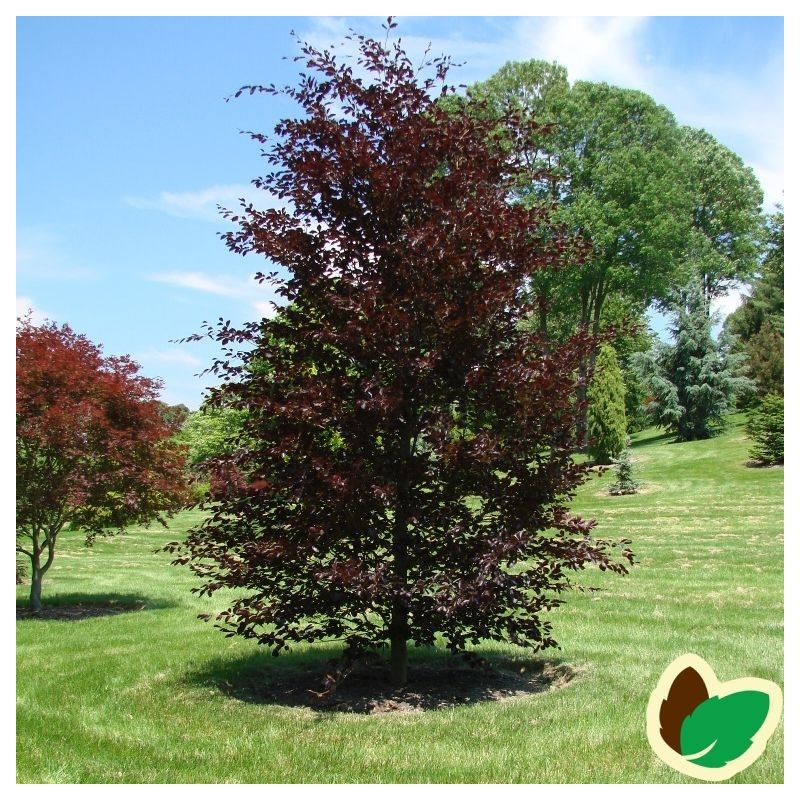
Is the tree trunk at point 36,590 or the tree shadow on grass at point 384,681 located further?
the tree trunk at point 36,590

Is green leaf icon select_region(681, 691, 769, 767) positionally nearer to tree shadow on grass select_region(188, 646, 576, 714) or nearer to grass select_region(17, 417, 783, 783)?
grass select_region(17, 417, 783, 783)

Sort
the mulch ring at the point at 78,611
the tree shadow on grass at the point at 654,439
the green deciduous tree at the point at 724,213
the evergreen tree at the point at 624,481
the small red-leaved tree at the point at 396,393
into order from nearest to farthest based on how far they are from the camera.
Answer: the small red-leaved tree at the point at 396,393 < the mulch ring at the point at 78,611 < the evergreen tree at the point at 624,481 < the tree shadow on grass at the point at 654,439 < the green deciduous tree at the point at 724,213

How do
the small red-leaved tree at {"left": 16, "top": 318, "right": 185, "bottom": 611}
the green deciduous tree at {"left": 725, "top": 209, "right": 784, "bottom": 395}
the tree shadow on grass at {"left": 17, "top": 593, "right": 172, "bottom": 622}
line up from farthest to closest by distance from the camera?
the green deciduous tree at {"left": 725, "top": 209, "right": 784, "bottom": 395}
the tree shadow on grass at {"left": 17, "top": 593, "right": 172, "bottom": 622}
the small red-leaved tree at {"left": 16, "top": 318, "right": 185, "bottom": 611}

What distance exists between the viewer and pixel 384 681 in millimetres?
7051

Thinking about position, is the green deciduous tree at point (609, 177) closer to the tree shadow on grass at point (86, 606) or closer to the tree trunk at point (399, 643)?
the tree shadow on grass at point (86, 606)

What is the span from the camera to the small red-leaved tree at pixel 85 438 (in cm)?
1107

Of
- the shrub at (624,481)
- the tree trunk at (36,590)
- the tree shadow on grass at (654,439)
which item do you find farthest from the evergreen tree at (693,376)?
the tree trunk at (36,590)

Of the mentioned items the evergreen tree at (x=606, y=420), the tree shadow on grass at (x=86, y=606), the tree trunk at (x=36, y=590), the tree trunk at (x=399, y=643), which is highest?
the evergreen tree at (x=606, y=420)

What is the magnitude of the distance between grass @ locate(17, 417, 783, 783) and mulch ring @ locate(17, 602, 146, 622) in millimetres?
394

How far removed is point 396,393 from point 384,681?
2.70 metres


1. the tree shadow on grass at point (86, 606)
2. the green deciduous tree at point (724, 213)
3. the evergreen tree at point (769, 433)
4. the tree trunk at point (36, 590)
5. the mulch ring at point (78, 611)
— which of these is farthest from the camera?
the green deciduous tree at point (724, 213)

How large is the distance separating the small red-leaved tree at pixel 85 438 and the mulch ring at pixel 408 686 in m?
4.84

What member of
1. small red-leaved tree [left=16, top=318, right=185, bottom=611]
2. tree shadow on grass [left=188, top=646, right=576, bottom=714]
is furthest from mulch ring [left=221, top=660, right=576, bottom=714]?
small red-leaved tree [left=16, top=318, right=185, bottom=611]

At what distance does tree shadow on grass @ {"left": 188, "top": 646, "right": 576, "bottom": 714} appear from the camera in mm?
6441
